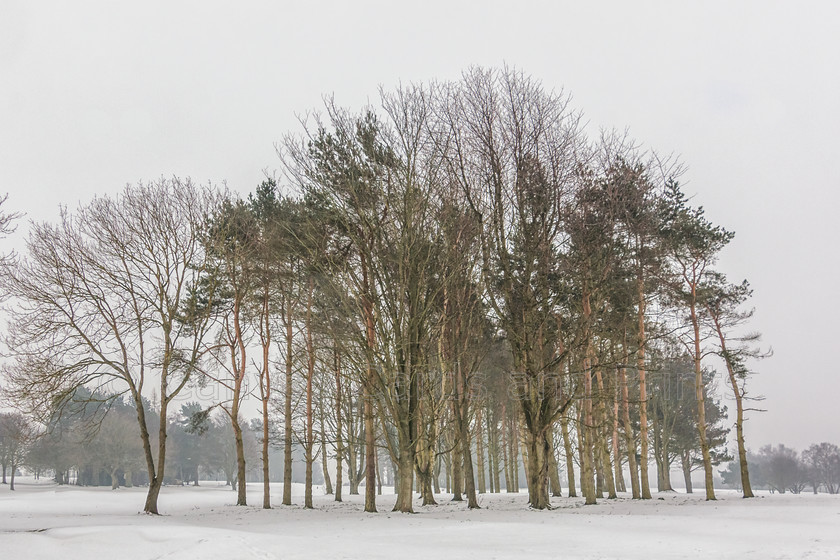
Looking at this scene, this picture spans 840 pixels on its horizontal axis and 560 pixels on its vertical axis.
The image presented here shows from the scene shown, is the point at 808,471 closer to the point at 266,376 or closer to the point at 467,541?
the point at 266,376

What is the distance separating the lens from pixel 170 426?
79.7 m

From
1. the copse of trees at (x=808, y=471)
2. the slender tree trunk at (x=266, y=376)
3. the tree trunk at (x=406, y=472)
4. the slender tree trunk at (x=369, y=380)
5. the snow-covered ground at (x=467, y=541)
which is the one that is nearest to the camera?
the snow-covered ground at (x=467, y=541)

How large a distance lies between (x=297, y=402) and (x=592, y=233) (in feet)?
48.1

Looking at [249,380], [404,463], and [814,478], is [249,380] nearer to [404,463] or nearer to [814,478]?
[404,463]

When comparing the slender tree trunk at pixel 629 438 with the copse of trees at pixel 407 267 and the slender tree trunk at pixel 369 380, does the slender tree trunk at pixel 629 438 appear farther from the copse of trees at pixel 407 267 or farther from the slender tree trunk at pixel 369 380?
the slender tree trunk at pixel 369 380

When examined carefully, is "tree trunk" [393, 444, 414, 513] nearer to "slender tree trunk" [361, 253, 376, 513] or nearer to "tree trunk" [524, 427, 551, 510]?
"slender tree trunk" [361, 253, 376, 513]

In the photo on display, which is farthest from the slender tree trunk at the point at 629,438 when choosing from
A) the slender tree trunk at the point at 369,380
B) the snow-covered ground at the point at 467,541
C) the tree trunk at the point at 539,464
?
the slender tree trunk at the point at 369,380

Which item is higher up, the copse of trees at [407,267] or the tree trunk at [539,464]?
the copse of trees at [407,267]

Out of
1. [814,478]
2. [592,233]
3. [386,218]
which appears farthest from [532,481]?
[814,478]

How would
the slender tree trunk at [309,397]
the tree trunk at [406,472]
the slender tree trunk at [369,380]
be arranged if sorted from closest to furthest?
1. the tree trunk at [406,472]
2. the slender tree trunk at [369,380]
3. the slender tree trunk at [309,397]

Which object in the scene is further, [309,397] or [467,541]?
[309,397]

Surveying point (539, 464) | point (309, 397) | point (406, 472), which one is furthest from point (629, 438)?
point (309, 397)

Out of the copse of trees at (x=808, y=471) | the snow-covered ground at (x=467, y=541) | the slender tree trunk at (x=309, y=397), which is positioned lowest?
the copse of trees at (x=808, y=471)

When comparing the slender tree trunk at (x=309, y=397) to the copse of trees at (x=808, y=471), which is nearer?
the slender tree trunk at (x=309, y=397)
